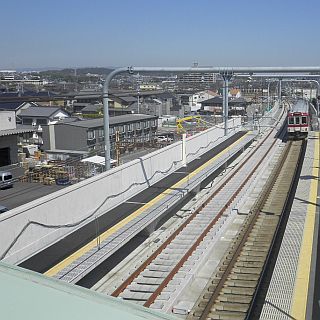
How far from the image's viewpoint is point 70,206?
8.71m

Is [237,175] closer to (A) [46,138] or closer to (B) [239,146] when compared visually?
(B) [239,146]

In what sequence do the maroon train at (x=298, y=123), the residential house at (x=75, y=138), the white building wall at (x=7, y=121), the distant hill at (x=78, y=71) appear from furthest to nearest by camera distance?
the distant hill at (x=78, y=71), the maroon train at (x=298, y=123), the residential house at (x=75, y=138), the white building wall at (x=7, y=121)

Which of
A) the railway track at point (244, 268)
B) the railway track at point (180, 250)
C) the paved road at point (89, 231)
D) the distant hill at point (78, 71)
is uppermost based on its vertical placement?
the distant hill at point (78, 71)

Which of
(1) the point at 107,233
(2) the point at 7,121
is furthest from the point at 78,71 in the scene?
(1) the point at 107,233

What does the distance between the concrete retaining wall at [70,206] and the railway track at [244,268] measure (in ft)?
9.61

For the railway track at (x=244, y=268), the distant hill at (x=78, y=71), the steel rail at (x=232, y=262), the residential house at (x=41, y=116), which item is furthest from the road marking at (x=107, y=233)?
the distant hill at (x=78, y=71)

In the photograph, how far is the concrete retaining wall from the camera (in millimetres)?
7043

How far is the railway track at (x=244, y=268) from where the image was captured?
660cm

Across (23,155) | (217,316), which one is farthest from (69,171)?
(217,316)

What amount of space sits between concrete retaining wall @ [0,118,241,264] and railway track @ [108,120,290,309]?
5.37 feet

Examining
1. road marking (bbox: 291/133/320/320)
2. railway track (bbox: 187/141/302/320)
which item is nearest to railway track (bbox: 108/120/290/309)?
railway track (bbox: 187/141/302/320)

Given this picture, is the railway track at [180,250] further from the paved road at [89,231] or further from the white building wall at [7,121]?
the white building wall at [7,121]

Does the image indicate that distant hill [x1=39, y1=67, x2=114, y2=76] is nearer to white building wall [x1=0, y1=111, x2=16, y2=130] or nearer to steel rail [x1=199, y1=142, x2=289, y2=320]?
white building wall [x1=0, y1=111, x2=16, y2=130]

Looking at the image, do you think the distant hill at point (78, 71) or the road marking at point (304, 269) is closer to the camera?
the road marking at point (304, 269)
